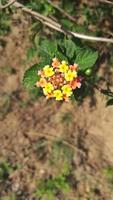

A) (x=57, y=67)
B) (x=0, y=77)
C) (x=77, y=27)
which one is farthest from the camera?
(x=0, y=77)

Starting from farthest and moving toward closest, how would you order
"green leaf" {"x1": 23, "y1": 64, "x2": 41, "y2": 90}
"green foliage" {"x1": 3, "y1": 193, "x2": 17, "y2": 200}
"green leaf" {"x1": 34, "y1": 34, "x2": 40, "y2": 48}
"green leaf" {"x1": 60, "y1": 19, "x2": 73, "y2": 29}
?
"green foliage" {"x1": 3, "y1": 193, "x2": 17, "y2": 200}
"green leaf" {"x1": 34, "y1": 34, "x2": 40, "y2": 48}
"green leaf" {"x1": 60, "y1": 19, "x2": 73, "y2": 29}
"green leaf" {"x1": 23, "y1": 64, "x2": 41, "y2": 90}

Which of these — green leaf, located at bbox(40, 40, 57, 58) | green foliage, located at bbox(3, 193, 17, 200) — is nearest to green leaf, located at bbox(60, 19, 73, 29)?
green leaf, located at bbox(40, 40, 57, 58)

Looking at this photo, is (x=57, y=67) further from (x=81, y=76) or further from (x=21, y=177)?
(x=21, y=177)

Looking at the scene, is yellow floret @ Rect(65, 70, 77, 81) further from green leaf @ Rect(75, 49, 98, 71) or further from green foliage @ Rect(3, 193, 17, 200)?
green foliage @ Rect(3, 193, 17, 200)

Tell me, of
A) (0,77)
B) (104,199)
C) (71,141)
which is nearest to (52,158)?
(71,141)

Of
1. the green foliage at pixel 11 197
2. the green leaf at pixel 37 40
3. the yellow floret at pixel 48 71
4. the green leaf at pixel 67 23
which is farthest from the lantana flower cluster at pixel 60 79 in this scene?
the green foliage at pixel 11 197

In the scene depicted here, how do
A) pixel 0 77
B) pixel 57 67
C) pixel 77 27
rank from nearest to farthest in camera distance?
pixel 57 67 < pixel 77 27 < pixel 0 77

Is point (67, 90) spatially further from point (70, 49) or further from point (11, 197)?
point (11, 197)
